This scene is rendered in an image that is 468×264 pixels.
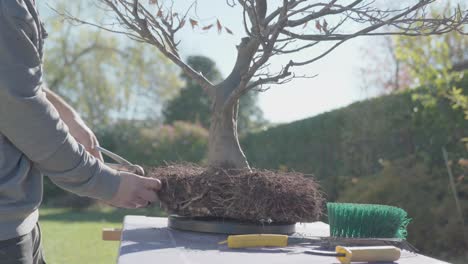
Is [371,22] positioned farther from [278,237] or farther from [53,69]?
[53,69]

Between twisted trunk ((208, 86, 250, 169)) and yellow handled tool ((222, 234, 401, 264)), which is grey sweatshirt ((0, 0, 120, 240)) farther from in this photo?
twisted trunk ((208, 86, 250, 169))

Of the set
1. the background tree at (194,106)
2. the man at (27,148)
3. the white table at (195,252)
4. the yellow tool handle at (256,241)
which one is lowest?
the white table at (195,252)

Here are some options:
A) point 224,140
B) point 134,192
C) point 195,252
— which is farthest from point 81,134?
point 195,252

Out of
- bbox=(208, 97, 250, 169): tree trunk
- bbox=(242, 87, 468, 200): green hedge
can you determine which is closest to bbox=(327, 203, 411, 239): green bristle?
bbox=(208, 97, 250, 169): tree trunk

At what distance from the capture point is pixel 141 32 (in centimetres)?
238

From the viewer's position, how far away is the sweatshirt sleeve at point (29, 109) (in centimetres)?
145

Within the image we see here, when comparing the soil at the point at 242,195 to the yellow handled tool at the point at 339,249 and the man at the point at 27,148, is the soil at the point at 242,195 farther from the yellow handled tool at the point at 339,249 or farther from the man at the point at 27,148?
the man at the point at 27,148

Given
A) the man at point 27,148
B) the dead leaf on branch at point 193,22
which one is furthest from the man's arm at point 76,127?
the dead leaf on branch at point 193,22

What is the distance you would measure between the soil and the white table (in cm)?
10

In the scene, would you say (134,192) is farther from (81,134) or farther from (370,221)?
(370,221)

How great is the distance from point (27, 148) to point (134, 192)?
0.36 meters

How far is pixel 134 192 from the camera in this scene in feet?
5.74

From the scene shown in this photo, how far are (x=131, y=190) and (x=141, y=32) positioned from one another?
0.86 meters

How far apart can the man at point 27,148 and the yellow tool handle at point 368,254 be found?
65cm
